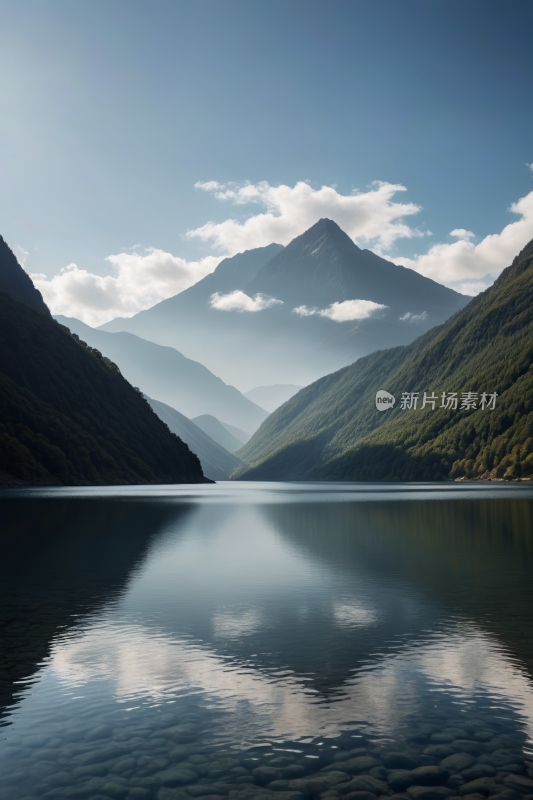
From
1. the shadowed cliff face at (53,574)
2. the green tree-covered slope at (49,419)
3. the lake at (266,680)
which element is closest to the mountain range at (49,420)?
the green tree-covered slope at (49,419)

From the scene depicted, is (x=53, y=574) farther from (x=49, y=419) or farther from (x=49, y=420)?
(x=49, y=419)

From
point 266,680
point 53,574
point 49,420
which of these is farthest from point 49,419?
point 266,680

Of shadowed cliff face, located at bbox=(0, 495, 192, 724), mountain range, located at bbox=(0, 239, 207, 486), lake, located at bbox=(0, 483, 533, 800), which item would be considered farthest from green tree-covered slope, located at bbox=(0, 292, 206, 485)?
lake, located at bbox=(0, 483, 533, 800)

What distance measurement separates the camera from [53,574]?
2983 centimetres

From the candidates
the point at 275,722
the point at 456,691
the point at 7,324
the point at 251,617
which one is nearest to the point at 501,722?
the point at 456,691

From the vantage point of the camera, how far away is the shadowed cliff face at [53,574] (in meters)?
16.6

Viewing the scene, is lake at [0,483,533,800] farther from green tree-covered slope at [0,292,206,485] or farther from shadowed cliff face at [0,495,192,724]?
green tree-covered slope at [0,292,206,485]

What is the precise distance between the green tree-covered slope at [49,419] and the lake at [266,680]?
128374mm

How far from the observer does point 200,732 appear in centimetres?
1119

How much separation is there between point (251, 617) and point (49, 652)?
289 inches

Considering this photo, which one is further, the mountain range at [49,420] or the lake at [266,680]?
the mountain range at [49,420]

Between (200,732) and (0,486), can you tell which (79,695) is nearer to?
(200,732)

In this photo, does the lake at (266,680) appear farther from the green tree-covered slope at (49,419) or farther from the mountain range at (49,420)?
the mountain range at (49,420)

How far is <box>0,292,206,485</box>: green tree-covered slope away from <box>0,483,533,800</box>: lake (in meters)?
128
